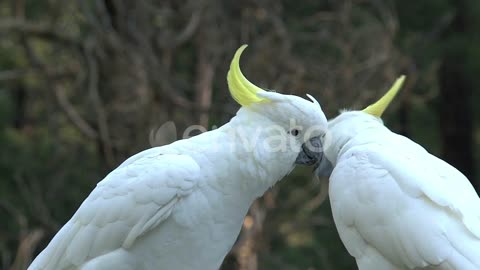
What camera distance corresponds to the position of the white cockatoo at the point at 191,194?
2768 millimetres

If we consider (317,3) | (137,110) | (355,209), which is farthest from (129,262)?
(317,3)

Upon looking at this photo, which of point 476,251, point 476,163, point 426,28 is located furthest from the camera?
point 476,163

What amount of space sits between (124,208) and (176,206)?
207 mm

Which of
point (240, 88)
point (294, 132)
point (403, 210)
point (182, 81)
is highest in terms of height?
point (240, 88)

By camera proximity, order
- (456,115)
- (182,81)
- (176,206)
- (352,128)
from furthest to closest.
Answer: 1. (456,115)
2. (182,81)
3. (352,128)
4. (176,206)

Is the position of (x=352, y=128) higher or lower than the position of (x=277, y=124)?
lower

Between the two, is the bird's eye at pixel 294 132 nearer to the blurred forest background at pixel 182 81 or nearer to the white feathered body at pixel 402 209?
the white feathered body at pixel 402 209

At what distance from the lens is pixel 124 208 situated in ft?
9.18

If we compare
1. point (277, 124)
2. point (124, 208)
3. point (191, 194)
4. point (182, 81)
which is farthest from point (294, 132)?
point (182, 81)

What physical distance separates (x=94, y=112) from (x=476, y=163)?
588 cm

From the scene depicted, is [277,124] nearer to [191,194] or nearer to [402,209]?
[191,194]

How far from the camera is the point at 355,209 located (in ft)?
9.61

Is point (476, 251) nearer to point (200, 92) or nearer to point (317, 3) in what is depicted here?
point (200, 92)

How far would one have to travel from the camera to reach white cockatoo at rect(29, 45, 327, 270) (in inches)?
109
